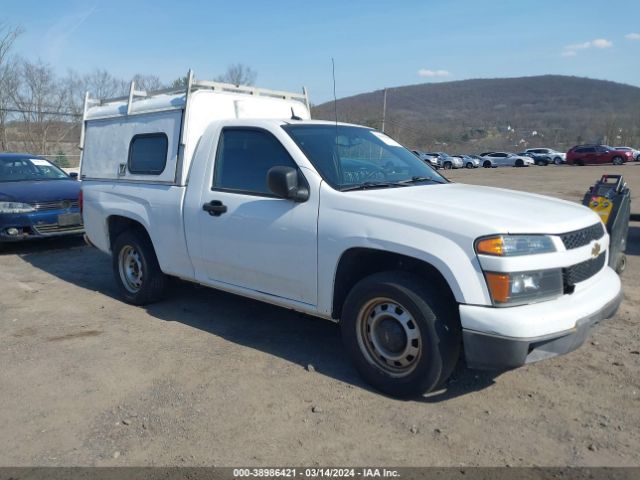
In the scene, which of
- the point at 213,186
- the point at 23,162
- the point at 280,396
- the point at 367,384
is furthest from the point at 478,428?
the point at 23,162

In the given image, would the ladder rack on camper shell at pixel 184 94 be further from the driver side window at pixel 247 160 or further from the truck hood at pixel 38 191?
the truck hood at pixel 38 191

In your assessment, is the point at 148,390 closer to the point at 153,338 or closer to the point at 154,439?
the point at 154,439

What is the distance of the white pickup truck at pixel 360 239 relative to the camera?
3.31 meters

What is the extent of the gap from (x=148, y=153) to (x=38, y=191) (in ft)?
13.8

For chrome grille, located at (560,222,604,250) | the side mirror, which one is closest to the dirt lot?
chrome grille, located at (560,222,604,250)

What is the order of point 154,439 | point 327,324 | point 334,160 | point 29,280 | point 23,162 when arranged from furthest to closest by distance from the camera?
point 23,162, point 29,280, point 327,324, point 334,160, point 154,439

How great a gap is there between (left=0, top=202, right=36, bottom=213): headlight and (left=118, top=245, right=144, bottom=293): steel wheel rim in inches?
134

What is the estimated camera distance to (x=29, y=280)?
7.21 m

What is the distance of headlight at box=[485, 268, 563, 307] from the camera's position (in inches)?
128

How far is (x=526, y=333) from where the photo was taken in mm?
3189

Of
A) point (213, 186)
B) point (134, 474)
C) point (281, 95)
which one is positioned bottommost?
point (134, 474)

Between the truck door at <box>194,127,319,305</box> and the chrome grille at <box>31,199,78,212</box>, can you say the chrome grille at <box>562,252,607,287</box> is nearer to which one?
the truck door at <box>194,127,319,305</box>

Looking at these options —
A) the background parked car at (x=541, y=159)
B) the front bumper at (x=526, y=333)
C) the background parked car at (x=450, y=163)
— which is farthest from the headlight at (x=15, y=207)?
the background parked car at (x=541, y=159)

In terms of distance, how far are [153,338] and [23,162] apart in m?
6.71
